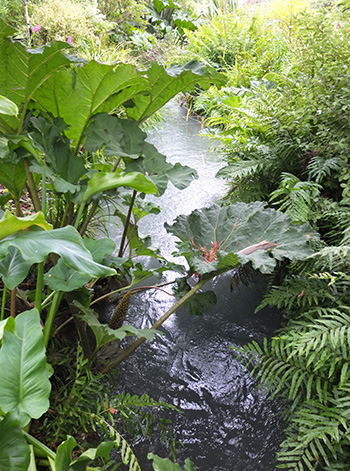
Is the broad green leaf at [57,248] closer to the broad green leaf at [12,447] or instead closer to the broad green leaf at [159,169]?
the broad green leaf at [12,447]

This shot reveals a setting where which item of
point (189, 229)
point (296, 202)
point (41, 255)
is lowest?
point (189, 229)

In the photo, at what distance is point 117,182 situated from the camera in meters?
1.28

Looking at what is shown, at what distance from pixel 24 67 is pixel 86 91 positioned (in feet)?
0.87

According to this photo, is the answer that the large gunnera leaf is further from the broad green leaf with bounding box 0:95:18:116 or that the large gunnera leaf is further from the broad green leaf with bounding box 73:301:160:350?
the broad green leaf with bounding box 0:95:18:116

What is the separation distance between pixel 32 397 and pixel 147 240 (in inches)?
41.5

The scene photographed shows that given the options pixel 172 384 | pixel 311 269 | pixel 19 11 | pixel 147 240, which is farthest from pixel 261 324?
pixel 19 11

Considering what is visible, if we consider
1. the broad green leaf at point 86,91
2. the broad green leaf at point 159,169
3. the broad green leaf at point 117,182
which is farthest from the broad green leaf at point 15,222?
the broad green leaf at point 86,91

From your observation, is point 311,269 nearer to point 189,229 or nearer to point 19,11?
point 189,229

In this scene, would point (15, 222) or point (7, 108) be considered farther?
point (7, 108)

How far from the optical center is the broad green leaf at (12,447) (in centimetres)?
90

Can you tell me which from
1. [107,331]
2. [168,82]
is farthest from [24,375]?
[168,82]

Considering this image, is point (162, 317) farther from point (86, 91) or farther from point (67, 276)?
point (86, 91)

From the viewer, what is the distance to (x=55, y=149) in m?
1.53

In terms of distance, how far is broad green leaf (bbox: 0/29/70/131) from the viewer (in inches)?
52.0
